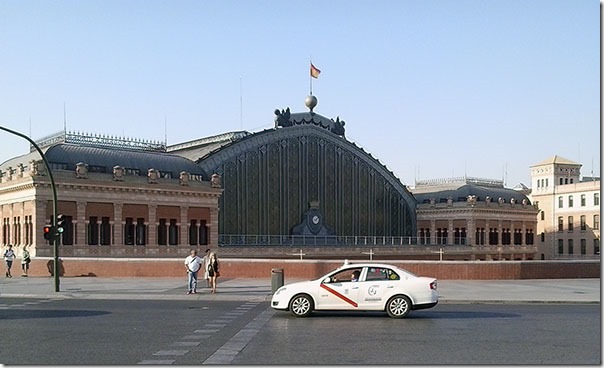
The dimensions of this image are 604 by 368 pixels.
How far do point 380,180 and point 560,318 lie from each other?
2701 inches

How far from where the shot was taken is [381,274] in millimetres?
21969

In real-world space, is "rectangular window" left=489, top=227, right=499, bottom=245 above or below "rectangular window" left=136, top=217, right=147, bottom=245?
below

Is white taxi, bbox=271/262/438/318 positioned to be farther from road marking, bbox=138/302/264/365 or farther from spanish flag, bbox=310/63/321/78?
spanish flag, bbox=310/63/321/78

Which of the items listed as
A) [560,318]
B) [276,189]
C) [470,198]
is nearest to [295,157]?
[276,189]

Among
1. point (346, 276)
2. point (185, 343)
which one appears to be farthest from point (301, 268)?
point (185, 343)

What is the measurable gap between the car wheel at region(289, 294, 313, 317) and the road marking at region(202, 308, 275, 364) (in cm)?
80

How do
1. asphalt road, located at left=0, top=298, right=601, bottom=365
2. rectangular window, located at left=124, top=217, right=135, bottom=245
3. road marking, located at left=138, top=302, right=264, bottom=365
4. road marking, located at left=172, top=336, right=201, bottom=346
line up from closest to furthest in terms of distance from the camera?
asphalt road, located at left=0, top=298, right=601, bottom=365
road marking, located at left=138, top=302, right=264, bottom=365
road marking, located at left=172, top=336, right=201, bottom=346
rectangular window, located at left=124, top=217, right=135, bottom=245

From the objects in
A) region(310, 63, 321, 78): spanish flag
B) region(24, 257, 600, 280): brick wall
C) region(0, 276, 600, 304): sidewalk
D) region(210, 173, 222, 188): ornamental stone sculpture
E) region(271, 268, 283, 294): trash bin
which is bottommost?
region(0, 276, 600, 304): sidewalk

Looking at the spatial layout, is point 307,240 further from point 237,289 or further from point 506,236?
point 237,289

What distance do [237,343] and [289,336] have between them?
1488 mm

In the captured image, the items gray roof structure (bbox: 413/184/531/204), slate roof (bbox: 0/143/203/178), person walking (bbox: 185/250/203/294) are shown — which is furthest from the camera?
gray roof structure (bbox: 413/184/531/204)

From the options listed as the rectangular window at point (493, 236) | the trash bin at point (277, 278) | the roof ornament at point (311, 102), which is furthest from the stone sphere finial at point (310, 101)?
the trash bin at point (277, 278)

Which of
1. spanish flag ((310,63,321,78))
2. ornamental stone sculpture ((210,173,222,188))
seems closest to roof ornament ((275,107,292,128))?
spanish flag ((310,63,321,78))

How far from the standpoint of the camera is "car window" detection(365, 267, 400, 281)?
21906mm
